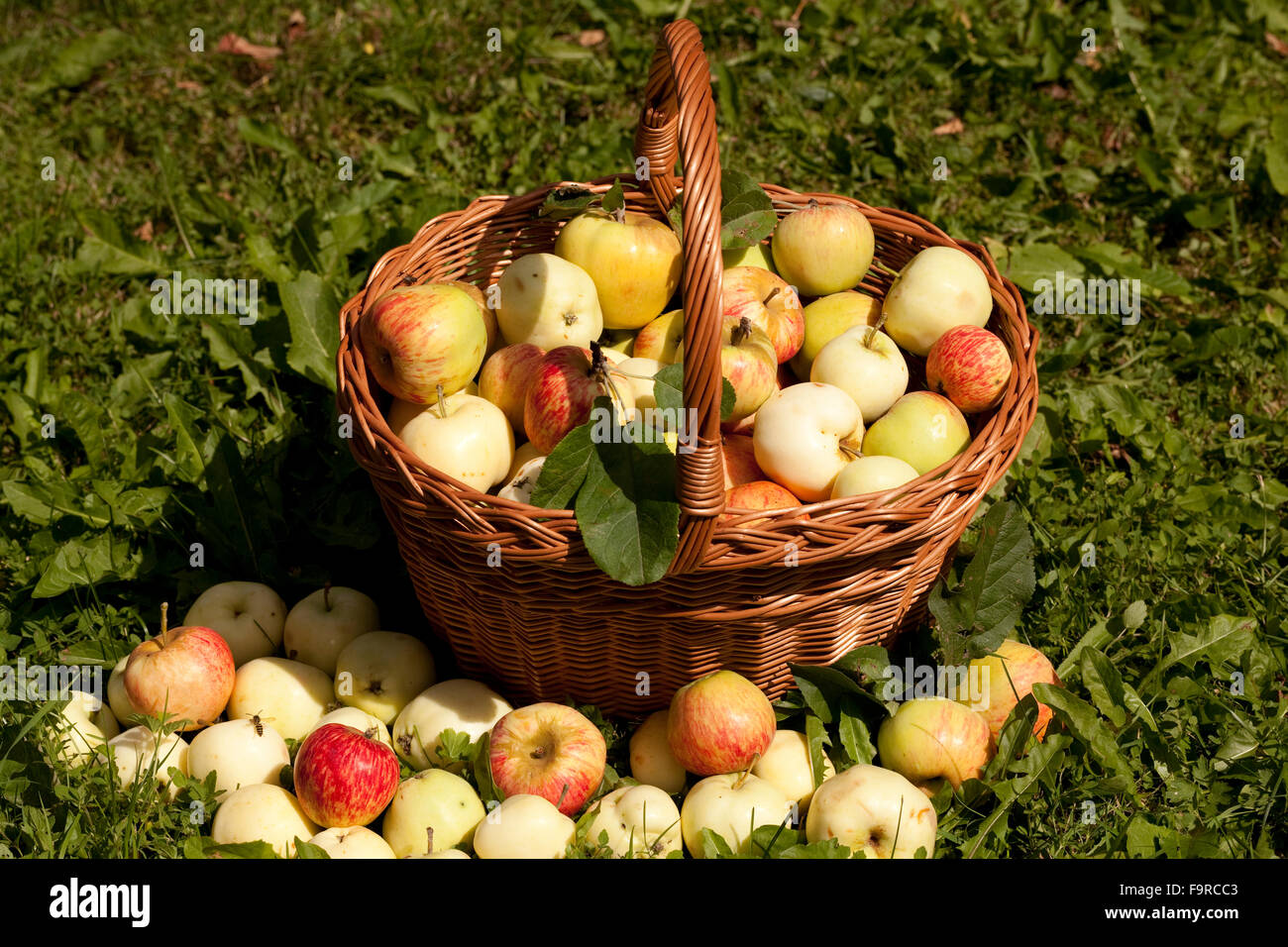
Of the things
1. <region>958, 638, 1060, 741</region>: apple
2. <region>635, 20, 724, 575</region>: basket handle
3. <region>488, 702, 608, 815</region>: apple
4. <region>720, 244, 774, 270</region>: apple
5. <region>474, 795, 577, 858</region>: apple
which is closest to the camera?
<region>635, 20, 724, 575</region>: basket handle

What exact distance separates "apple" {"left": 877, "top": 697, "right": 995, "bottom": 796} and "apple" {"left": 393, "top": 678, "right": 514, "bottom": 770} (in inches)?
36.1

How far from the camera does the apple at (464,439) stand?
8.05ft

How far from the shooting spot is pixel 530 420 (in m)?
2.55

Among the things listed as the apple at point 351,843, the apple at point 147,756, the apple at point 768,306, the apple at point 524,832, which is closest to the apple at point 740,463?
the apple at point 768,306

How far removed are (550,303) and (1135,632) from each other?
1.72 m

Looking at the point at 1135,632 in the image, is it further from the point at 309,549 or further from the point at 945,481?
the point at 309,549

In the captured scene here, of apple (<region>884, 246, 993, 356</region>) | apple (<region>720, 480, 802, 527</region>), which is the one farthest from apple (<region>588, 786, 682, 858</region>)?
apple (<region>884, 246, 993, 356</region>)

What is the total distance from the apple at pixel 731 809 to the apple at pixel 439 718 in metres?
0.52

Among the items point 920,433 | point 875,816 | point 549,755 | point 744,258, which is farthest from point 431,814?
point 744,258

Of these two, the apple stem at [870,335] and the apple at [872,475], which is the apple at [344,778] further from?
the apple stem at [870,335]

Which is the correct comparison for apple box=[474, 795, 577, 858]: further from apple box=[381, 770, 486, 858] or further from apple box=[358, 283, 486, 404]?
apple box=[358, 283, 486, 404]

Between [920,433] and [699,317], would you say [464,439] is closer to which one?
[699,317]

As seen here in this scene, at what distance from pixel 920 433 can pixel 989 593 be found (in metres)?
0.40

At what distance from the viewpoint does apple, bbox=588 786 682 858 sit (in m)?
2.34
